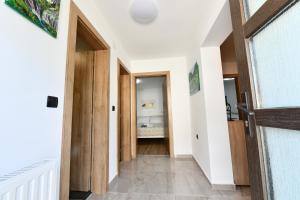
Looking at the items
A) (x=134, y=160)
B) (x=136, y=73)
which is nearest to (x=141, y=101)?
(x=136, y=73)

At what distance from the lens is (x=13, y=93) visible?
75 cm

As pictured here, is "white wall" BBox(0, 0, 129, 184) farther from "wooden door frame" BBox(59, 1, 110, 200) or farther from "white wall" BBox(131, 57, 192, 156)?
"white wall" BBox(131, 57, 192, 156)

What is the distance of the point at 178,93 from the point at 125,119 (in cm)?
146

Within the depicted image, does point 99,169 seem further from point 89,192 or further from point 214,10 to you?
point 214,10

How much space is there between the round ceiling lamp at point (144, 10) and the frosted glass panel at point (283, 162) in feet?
5.62

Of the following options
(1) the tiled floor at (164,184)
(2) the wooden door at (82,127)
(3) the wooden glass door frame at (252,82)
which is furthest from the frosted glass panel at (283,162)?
(2) the wooden door at (82,127)

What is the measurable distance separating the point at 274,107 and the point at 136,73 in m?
3.11

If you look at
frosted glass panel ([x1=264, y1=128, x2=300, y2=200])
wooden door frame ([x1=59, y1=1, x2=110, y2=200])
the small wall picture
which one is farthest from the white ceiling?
the small wall picture

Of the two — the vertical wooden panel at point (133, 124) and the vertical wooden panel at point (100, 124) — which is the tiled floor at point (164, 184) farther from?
the vertical wooden panel at point (133, 124)

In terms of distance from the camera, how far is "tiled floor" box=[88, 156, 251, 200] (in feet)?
5.58

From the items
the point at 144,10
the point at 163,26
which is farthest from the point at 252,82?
the point at 163,26

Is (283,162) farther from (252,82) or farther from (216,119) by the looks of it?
(216,119)

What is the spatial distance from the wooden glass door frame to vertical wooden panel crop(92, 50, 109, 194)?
1618 millimetres

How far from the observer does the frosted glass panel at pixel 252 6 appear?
725 mm
